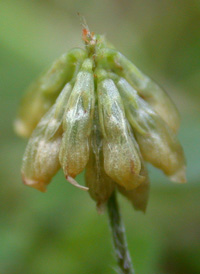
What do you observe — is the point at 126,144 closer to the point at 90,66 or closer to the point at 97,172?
the point at 97,172

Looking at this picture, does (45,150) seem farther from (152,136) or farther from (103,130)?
(152,136)

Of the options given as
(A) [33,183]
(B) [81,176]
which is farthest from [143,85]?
(B) [81,176]

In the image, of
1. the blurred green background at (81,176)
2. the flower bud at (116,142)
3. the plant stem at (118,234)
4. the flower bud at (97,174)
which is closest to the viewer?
the flower bud at (116,142)

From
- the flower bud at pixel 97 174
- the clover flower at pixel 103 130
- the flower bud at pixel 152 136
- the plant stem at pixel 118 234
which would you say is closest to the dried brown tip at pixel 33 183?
the clover flower at pixel 103 130

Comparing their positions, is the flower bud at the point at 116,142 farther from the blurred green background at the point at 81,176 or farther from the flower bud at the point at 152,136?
the blurred green background at the point at 81,176

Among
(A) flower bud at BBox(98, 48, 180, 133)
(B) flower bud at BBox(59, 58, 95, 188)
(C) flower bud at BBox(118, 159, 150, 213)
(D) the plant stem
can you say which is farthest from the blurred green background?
(A) flower bud at BBox(98, 48, 180, 133)

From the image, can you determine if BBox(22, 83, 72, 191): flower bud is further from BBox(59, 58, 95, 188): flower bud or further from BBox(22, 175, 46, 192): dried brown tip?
BBox(59, 58, 95, 188): flower bud

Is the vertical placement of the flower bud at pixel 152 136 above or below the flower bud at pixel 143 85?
below

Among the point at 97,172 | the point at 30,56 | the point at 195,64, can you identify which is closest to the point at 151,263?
the point at 97,172
